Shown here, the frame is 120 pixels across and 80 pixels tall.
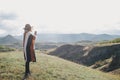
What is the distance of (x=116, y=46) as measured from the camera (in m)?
98.5

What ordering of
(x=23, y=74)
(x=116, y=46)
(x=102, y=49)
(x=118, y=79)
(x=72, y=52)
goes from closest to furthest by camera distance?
(x=23, y=74) < (x=118, y=79) < (x=116, y=46) < (x=102, y=49) < (x=72, y=52)

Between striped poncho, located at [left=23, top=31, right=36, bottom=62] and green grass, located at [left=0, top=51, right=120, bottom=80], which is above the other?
striped poncho, located at [left=23, top=31, right=36, bottom=62]

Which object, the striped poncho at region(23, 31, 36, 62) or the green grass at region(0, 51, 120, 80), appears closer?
the striped poncho at region(23, 31, 36, 62)

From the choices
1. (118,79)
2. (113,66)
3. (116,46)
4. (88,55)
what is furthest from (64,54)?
(118,79)

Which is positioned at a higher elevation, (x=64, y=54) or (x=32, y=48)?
(x=32, y=48)

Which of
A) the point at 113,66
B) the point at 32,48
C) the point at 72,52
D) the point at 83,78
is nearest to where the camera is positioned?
the point at 32,48

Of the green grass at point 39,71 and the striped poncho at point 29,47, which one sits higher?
the striped poncho at point 29,47

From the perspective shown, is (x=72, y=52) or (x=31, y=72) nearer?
(x=31, y=72)

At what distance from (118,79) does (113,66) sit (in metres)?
40.0

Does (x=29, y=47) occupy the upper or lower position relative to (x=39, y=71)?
upper

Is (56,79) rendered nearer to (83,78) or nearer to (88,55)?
(83,78)

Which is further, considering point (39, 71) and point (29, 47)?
point (39, 71)

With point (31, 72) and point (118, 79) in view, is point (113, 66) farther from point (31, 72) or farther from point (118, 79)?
point (31, 72)

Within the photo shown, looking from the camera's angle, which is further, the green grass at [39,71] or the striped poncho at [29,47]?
the green grass at [39,71]
